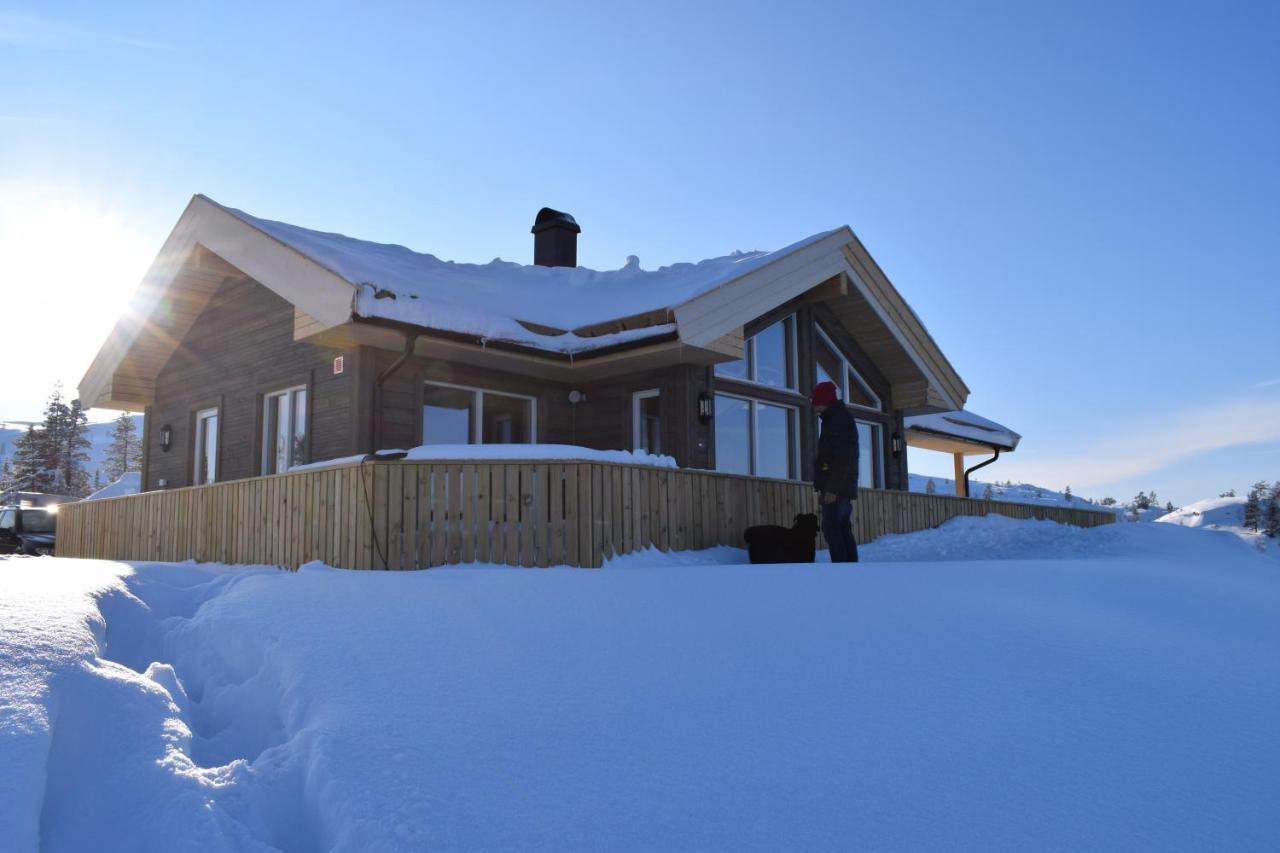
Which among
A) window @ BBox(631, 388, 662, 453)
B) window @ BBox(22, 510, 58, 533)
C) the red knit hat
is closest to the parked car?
window @ BBox(22, 510, 58, 533)

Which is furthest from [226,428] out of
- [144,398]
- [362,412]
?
[362,412]

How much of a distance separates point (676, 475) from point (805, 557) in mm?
1620

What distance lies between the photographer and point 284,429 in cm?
1238

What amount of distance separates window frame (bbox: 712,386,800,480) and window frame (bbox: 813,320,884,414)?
0.92m

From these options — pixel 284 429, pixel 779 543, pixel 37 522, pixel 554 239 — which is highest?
pixel 554 239

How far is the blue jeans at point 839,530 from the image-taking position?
8562 mm

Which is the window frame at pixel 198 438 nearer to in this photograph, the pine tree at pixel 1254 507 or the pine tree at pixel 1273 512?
the pine tree at pixel 1273 512

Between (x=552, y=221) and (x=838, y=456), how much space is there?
944cm

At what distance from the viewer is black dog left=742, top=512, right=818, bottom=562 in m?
9.05

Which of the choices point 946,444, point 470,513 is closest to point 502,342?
point 470,513

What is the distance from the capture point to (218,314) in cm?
1389

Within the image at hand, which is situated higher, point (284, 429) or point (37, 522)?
point (284, 429)

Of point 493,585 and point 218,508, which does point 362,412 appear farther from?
point 493,585

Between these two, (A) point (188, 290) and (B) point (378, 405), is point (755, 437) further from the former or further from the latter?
(A) point (188, 290)
